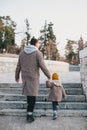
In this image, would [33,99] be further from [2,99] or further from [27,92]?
[2,99]

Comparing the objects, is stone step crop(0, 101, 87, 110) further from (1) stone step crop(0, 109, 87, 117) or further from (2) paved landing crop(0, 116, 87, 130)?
(2) paved landing crop(0, 116, 87, 130)

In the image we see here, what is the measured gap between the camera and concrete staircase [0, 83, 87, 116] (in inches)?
244

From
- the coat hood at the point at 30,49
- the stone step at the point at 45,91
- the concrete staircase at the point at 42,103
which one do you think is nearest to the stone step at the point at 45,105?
the concrete staircase at the point at 42,103

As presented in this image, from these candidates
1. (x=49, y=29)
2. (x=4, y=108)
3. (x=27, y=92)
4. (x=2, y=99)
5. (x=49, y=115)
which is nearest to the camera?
(x=27, y=92)

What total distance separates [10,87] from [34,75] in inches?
87.1

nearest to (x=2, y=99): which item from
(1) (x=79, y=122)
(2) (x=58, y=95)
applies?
(2) (x=58, y=95)

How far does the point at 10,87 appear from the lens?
7766 mm

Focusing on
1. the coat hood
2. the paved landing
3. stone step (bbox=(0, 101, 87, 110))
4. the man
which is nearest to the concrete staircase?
stone step (bbox=(0, 101, 87, 110))

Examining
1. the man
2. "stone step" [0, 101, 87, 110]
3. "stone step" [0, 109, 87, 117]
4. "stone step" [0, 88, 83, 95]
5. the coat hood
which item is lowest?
"stone step" [0, 109, 87, 117]

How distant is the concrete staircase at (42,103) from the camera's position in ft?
20.3

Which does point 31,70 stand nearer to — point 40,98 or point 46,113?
point 46,113

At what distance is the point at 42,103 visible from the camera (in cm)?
658

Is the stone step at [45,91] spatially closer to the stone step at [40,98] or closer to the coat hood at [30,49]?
the stone step at [40,98]

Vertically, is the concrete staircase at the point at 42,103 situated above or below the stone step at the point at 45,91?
below
